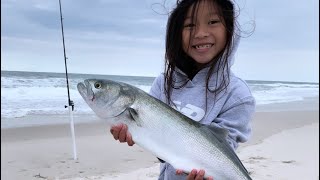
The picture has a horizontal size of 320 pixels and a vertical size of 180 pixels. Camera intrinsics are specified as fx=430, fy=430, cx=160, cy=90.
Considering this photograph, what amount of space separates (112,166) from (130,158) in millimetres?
629

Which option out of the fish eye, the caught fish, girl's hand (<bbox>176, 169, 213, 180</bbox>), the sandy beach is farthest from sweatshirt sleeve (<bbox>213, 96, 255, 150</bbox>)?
the sandy beach

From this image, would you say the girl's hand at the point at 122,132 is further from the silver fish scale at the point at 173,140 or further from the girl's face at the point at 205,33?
the girl's face at the point at 205,33

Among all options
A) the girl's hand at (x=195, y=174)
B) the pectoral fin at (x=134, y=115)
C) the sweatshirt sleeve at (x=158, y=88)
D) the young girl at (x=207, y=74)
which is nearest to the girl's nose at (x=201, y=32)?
the young girl at (x=207, y=74)

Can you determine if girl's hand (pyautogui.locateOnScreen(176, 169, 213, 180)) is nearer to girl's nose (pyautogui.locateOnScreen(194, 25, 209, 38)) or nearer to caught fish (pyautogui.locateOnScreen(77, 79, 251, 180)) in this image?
caught fish (pyautogui.locateOnScreen(77, 79, 251, 180))

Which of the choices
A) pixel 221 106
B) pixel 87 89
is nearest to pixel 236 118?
pixel 221 106

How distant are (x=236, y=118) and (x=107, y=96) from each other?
0.84m

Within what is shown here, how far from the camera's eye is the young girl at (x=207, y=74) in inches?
105

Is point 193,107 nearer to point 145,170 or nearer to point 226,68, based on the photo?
point 226,68

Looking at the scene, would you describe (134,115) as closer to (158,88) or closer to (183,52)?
(158,88)

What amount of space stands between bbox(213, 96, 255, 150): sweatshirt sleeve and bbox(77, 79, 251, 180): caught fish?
27cm

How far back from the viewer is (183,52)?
9.63 feet

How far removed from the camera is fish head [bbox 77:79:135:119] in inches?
91.5

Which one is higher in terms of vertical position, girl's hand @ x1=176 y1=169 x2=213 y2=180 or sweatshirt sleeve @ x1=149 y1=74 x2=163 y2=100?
sweatshirt sleeve @ x1=149 y1=74 x2=163 y2=100

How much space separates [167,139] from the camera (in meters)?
2.30
